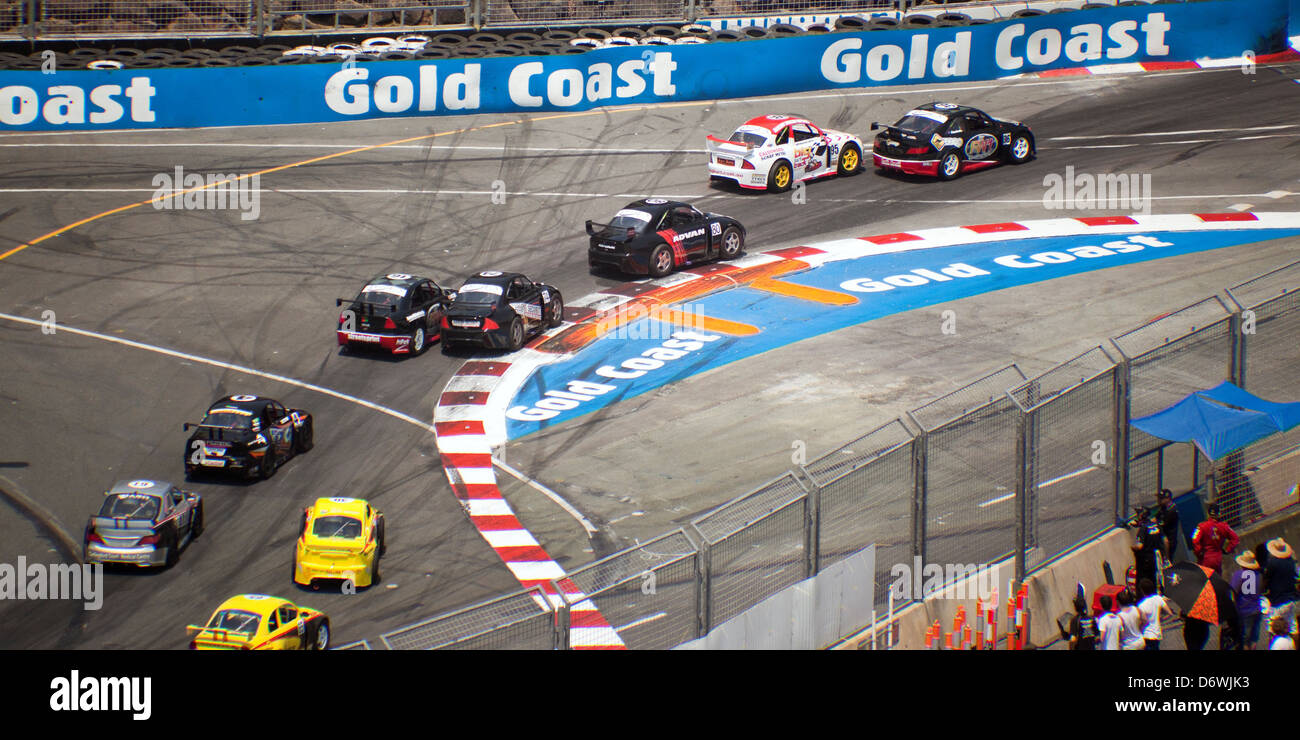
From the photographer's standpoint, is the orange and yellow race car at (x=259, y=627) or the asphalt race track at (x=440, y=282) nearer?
the orange and yellow race car at (x=259, y=627)

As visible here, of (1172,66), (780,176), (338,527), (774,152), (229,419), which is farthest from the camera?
(1172,66)

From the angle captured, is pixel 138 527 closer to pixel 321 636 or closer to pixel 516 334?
pixel 321 636

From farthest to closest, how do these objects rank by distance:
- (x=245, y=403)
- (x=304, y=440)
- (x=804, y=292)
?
(x=804, y=292), (x=304, y=440), (x=245, y=403)

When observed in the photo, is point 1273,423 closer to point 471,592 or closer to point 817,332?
point 471,592

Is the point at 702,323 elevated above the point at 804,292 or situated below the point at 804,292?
below

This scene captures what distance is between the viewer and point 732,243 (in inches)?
1144

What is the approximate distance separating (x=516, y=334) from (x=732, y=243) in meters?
6.28

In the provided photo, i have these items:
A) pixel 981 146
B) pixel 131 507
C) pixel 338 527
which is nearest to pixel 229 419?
pixel 131 507

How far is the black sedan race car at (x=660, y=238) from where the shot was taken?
2784 cm

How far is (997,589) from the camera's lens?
1348 centimetres

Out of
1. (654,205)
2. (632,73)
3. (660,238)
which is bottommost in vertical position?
(660,238)

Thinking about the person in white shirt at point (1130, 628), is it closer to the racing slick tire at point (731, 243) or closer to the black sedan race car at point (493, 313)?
the black sedan race car at point (493, 313)

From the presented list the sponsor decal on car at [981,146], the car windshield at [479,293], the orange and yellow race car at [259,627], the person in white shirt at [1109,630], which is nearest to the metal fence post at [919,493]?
the person in white shirt at [1109,630]
